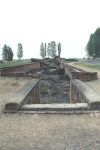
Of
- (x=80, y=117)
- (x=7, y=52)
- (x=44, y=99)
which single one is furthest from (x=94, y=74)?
(x=7, y=52)

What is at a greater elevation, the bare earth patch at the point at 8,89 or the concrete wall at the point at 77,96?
the bare earth patch at the point at 8,89

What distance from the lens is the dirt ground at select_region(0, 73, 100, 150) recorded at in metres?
1.54

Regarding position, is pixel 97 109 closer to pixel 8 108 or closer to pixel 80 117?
pixel 80 117

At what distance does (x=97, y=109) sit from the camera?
2523 mm

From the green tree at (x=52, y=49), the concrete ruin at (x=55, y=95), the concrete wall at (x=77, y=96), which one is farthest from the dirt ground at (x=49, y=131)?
the green tree at (x=52, y=49)

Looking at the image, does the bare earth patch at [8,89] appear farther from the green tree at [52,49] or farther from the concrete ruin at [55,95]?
the green tree at [52,49]

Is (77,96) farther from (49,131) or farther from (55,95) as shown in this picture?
(55,95)

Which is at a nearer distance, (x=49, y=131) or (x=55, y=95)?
(x=49, y=131)

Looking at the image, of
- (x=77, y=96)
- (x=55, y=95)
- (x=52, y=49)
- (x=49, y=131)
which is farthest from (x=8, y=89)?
(x=52, y=49)

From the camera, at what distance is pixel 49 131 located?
6.09 feet

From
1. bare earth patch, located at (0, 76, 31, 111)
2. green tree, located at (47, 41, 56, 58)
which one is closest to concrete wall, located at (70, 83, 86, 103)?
bare earth patch, located at (0, 76, 31, 111)

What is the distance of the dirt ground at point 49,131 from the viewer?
1.54 m

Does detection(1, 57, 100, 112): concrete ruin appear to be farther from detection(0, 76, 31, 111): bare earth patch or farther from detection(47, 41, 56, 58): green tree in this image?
detection(47, 41, 56, 58): green tree

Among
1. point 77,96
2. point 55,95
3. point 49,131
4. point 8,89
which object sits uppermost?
point 8,89
